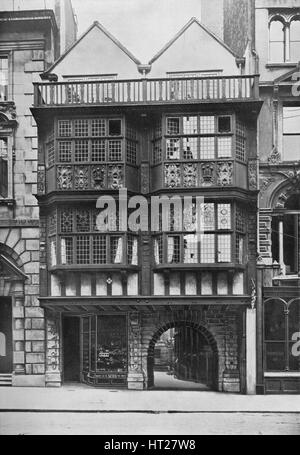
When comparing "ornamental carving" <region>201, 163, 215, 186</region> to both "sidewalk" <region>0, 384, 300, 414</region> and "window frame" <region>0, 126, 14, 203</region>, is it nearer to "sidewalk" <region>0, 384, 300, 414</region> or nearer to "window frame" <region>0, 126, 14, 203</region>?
"window frame" <region>0, 126, 14, 203</region>

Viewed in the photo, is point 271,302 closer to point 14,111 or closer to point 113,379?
point 113,379

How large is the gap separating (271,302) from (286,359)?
1.86 m

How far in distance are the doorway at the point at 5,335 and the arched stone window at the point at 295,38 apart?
1215 cm

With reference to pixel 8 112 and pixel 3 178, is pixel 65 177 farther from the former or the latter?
pixel 8 112

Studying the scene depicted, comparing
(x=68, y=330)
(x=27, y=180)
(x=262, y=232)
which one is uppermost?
(x=27, y=180)

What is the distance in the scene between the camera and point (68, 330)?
918 inches

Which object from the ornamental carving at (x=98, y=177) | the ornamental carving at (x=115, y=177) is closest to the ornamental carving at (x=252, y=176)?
the ornamental carving at (x=115, y=177)

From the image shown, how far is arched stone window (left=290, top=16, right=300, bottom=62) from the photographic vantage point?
21.6 m

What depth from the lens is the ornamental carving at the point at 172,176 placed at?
21766mm

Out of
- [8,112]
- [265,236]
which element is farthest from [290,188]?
[8,112]

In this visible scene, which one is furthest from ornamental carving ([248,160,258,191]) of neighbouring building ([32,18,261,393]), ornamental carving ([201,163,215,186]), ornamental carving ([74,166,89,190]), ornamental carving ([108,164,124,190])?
ornamental carving ([74,166,89,190])

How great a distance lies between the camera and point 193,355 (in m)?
23.5

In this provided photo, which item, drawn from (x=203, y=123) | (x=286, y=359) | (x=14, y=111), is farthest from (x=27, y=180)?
(x=286, y=359)

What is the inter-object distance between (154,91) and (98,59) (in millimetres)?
2171
